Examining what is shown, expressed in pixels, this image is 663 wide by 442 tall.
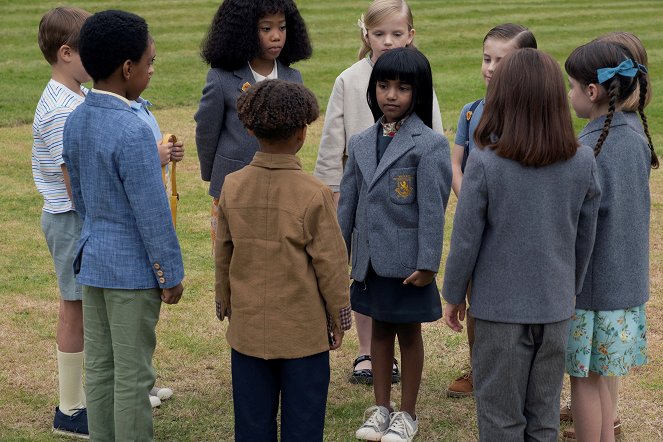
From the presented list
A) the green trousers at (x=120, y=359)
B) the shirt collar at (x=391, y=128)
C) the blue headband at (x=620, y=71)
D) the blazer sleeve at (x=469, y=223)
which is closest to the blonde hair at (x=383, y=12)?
the shirt collar at (x=391, y=128)

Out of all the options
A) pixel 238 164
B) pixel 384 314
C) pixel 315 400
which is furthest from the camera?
pixel 238 164

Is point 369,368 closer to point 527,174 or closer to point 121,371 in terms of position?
point 121,371

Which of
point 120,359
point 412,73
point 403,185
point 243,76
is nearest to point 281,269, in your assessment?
point 120,359

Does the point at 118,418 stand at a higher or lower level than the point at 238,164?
lower

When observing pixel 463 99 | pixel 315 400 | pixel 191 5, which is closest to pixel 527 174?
pixel 315 400

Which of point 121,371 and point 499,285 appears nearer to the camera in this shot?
point 499,285

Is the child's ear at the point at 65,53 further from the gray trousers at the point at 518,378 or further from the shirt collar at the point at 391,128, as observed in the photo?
the gray trousers at the point at 518,378

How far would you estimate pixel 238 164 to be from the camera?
4883 millimetres

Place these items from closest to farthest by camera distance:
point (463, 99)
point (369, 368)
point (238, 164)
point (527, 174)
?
1. point (527, 174)
2. point (238, 164)
3. point (369, 368)
4. point (463, 99)

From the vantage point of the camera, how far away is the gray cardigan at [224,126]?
4.86m

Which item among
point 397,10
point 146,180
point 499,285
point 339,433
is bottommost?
point 339,433

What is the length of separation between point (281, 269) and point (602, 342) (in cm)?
133

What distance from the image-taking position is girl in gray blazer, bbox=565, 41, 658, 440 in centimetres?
386

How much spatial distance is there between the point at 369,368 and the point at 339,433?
0.66 m
